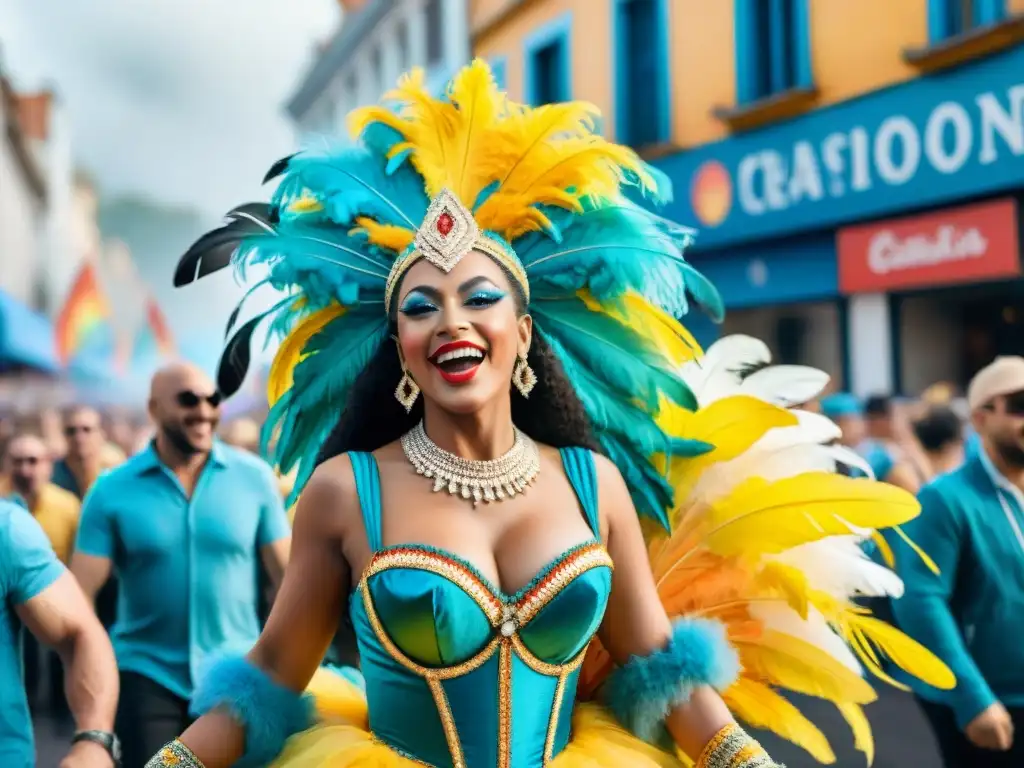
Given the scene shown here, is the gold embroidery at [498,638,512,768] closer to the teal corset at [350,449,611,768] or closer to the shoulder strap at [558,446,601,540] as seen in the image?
the teal corset at [350,449,611,768]

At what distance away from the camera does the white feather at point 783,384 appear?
2.34 m

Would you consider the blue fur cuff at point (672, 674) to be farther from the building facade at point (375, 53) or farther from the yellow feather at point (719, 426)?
the building facade at point (375, 53)

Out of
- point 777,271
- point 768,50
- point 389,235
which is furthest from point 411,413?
point 768,50

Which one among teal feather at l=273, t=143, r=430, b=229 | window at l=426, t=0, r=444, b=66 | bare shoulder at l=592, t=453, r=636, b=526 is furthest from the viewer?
window at l=426, t=0, r=444, b=66

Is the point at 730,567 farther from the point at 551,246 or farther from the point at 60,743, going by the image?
the point at 60,743

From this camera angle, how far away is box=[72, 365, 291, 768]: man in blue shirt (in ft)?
11.5

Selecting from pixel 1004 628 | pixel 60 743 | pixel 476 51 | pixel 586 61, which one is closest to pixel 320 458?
pixel 1004 628

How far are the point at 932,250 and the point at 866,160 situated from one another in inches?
45.8

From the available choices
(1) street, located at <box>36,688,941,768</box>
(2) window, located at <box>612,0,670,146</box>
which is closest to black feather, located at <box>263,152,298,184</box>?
(1) street, located at <box>36,688,941,768</box>

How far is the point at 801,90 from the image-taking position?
965cm

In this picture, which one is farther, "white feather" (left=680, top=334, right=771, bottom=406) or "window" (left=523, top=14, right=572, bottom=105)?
"window" (left=523, top=14, right=572, bottom=105)

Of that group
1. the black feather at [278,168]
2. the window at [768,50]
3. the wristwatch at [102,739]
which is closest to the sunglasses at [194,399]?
the wristwatch at [102,739]

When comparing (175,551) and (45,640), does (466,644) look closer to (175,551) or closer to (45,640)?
(45,640)

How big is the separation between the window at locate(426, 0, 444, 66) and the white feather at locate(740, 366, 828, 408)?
14.2 meters
